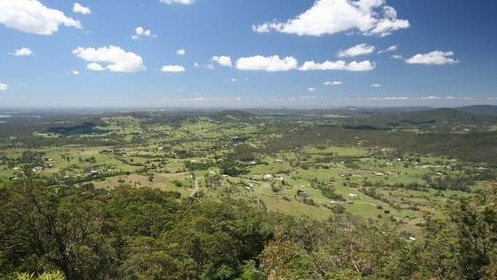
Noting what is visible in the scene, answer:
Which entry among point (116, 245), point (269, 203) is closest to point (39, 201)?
point (116, 245)

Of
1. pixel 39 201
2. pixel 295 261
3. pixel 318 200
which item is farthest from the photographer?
pixel 318 200

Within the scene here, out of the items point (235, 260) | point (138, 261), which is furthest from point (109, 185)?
point (138, 261)

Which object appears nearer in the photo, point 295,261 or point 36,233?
point 36,233

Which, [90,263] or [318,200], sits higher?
[90,263]

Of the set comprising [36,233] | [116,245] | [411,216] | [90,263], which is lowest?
[411,216]

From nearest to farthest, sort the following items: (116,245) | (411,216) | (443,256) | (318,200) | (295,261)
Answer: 1. (443,256)
2. (295,261)
3. (116,245)
4. (411,216)
5. (318,200)

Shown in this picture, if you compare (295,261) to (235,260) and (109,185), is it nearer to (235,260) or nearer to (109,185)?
(235,260)

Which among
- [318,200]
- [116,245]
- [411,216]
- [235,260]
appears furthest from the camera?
[318,200]

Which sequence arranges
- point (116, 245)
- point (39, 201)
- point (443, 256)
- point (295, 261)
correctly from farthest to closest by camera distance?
1. point (116, 245)
2. point (295, 261)
3. point (443, 256)
4. point (39, 201)

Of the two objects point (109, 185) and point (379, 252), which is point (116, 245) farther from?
point (109, 185)
